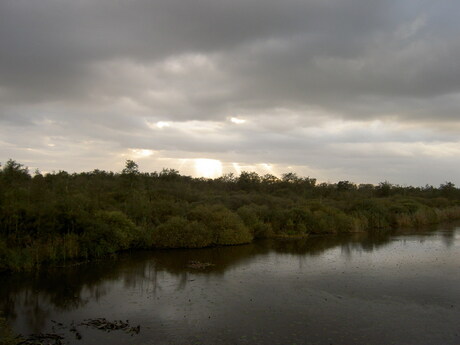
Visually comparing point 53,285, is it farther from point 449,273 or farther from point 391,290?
point 449,273

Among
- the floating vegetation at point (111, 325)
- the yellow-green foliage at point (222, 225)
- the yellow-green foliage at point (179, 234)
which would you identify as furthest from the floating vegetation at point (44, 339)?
the yellow-green foliage at point (222, 225)

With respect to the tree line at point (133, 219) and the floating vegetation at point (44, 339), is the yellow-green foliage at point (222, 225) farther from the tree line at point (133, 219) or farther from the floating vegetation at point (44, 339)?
the floating vegetation at point (44, 339)

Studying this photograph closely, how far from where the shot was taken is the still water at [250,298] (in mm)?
10859

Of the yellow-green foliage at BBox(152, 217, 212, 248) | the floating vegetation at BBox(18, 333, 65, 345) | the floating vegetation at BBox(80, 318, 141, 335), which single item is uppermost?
the yellow-green foliage at BBox(152, 217, 212, 248)

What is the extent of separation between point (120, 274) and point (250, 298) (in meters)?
6.69

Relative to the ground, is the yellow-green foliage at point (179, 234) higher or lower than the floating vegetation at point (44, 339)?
higher

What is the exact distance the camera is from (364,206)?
3991 cm

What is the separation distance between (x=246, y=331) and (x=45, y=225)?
514 inches

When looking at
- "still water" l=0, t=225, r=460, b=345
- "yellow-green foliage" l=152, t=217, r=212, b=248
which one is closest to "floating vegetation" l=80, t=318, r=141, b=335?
"still water" l=0, t=225, r=460, b=345

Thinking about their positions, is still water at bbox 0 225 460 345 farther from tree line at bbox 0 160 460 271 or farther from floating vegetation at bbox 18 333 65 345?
tree line at bbox 0 160 460 271

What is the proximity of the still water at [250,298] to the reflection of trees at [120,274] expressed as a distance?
45 millimetres

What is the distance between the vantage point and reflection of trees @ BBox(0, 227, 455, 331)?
13.7 metres

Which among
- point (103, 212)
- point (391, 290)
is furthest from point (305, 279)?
point (103, 212)

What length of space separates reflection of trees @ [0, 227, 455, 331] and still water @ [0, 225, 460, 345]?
0.04 meters
